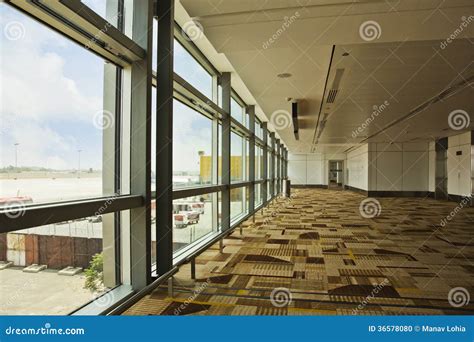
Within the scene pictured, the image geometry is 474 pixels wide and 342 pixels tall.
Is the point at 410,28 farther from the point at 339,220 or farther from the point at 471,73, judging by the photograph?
the point at 339,220

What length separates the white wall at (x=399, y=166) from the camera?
1752 centimetres

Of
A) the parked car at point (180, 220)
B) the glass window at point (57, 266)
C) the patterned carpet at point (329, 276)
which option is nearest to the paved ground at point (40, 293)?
the glass window at point (57, 266)

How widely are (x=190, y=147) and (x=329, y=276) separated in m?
2.58

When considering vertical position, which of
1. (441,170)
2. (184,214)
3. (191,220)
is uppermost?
(441,170)

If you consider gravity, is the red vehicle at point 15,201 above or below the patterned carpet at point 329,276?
above

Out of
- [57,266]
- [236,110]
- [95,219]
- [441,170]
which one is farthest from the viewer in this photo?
[441,170]

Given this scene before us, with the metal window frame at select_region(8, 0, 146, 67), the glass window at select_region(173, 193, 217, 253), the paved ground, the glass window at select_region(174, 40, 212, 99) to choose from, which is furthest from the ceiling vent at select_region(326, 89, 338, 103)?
the paved ground

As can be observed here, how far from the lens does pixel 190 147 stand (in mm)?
5137

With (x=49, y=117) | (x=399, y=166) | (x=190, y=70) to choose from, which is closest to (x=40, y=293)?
(x=49, y=117)

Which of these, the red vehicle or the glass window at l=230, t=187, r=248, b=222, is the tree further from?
the glass window at l=230, t=187, r=248, b=222

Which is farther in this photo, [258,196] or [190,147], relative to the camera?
[258,196]

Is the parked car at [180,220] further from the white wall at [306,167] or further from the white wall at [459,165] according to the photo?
the white wall at [306,167]

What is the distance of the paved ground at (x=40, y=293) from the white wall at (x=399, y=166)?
56.9ft

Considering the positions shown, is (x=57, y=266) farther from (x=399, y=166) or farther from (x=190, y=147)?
(x=399, y=166)
